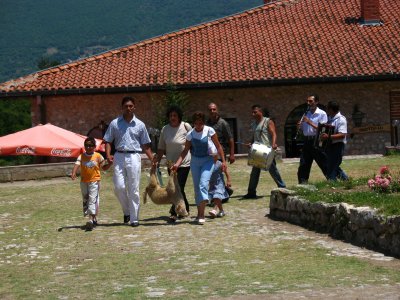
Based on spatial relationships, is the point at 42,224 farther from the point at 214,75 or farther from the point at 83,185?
the point at 214,75

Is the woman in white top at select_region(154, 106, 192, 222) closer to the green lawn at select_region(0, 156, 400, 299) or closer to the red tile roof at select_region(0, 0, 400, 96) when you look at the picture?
the green lawn at select_region(0, 156, 400, 299)

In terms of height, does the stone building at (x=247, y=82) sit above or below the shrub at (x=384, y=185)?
above

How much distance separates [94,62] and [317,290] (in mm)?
23685

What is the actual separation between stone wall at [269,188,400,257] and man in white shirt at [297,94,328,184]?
6.73 feet

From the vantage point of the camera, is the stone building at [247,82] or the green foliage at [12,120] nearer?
the stone building at [247,82]

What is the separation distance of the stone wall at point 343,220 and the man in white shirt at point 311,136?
2.05 metres

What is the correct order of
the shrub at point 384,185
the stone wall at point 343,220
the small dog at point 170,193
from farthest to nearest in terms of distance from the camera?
1. the small dog at point 170,193
2. the shrub at point 384,185
3. the stone wall at point 343,220

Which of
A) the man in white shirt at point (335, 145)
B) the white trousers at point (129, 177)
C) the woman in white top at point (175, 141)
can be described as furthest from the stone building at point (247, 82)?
→ the white trousers at point (129, 177)

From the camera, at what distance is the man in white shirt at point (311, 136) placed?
13.4 metres

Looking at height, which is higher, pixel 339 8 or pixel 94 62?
pixel 339 8

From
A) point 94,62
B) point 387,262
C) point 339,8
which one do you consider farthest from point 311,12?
point 387,262

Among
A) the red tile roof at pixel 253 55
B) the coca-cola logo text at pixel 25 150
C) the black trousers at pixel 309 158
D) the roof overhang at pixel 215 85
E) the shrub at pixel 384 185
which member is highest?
the red tile roof at pixel 253 55

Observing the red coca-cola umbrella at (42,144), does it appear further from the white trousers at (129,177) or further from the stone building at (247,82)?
the white trousers at (129,177)

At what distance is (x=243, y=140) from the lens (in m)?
28.1
